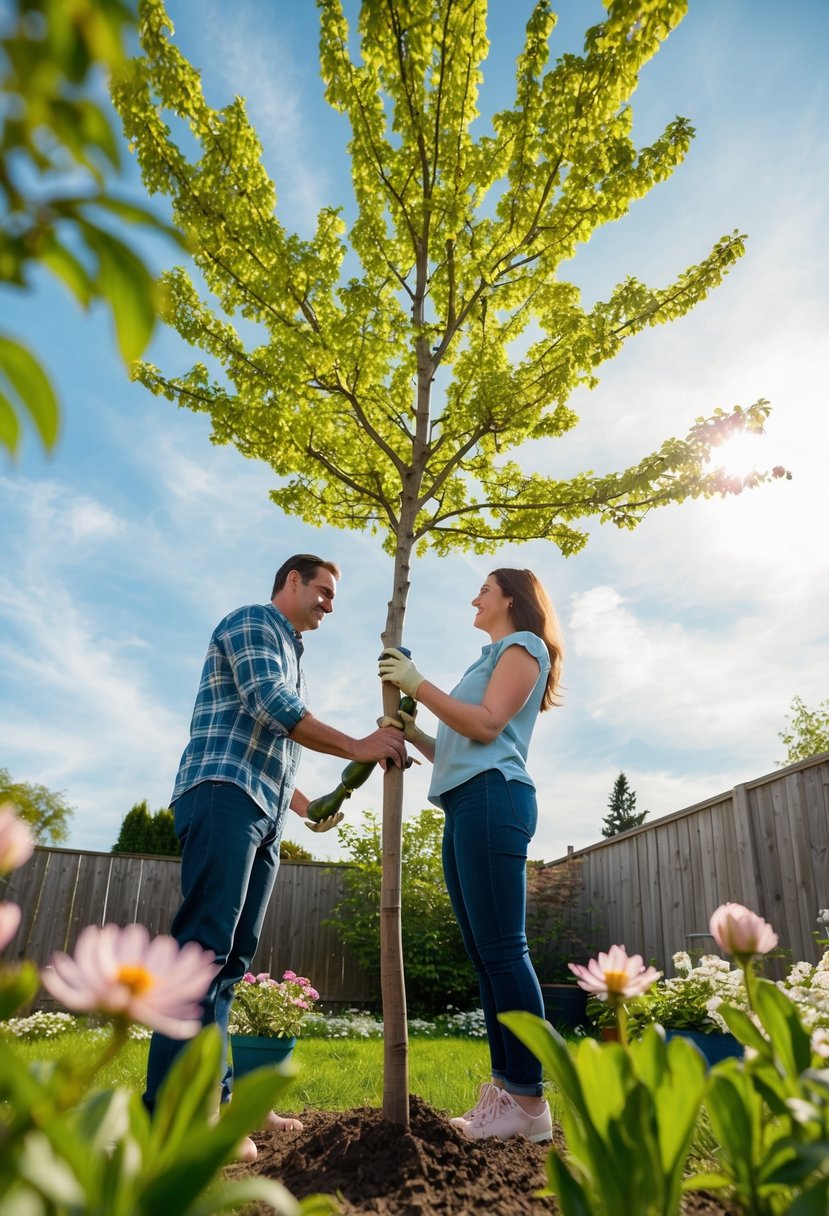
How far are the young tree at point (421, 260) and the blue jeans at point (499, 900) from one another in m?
0.56

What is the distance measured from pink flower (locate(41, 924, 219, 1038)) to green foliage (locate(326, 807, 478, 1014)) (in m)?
7.97

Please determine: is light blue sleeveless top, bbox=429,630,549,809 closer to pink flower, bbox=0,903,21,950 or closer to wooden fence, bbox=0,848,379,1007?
pink flower, bbox=0,903,21,950

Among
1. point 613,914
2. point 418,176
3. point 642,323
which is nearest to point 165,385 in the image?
point 418,176

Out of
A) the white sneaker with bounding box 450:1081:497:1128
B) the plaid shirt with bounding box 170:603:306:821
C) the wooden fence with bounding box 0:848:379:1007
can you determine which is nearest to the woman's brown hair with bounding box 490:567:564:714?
the plaid shirt with bounding box 170:603:306:821

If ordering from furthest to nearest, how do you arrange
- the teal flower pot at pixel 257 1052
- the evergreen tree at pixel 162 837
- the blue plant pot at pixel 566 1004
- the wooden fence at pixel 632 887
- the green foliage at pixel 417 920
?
the evergreen tree at pixel 162 837 < the green foliage at pixel 417 920 < the blue plant pot at pixel 566 1004 < the wooden fence at pixel 632 887 < the teal flower pot at pixel 257 1052

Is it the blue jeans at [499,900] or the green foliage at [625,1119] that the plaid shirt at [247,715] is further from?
the green foliage at [625,1119]

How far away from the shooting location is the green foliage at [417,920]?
8070mm

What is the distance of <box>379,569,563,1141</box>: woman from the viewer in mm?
2121

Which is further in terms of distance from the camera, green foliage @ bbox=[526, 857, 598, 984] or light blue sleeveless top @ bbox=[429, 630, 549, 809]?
green foliage @ bbox=[526, 857, 598, 984]

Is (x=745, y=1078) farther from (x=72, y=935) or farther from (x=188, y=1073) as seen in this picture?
(x=72, y=935)

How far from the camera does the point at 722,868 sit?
5.77 meters

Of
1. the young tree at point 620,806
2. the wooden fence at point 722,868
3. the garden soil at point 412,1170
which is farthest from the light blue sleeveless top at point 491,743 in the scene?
the young tree at point 620,806

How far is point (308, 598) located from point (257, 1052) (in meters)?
2.01

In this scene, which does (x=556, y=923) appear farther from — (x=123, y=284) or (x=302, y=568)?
(x=123, y=284)
